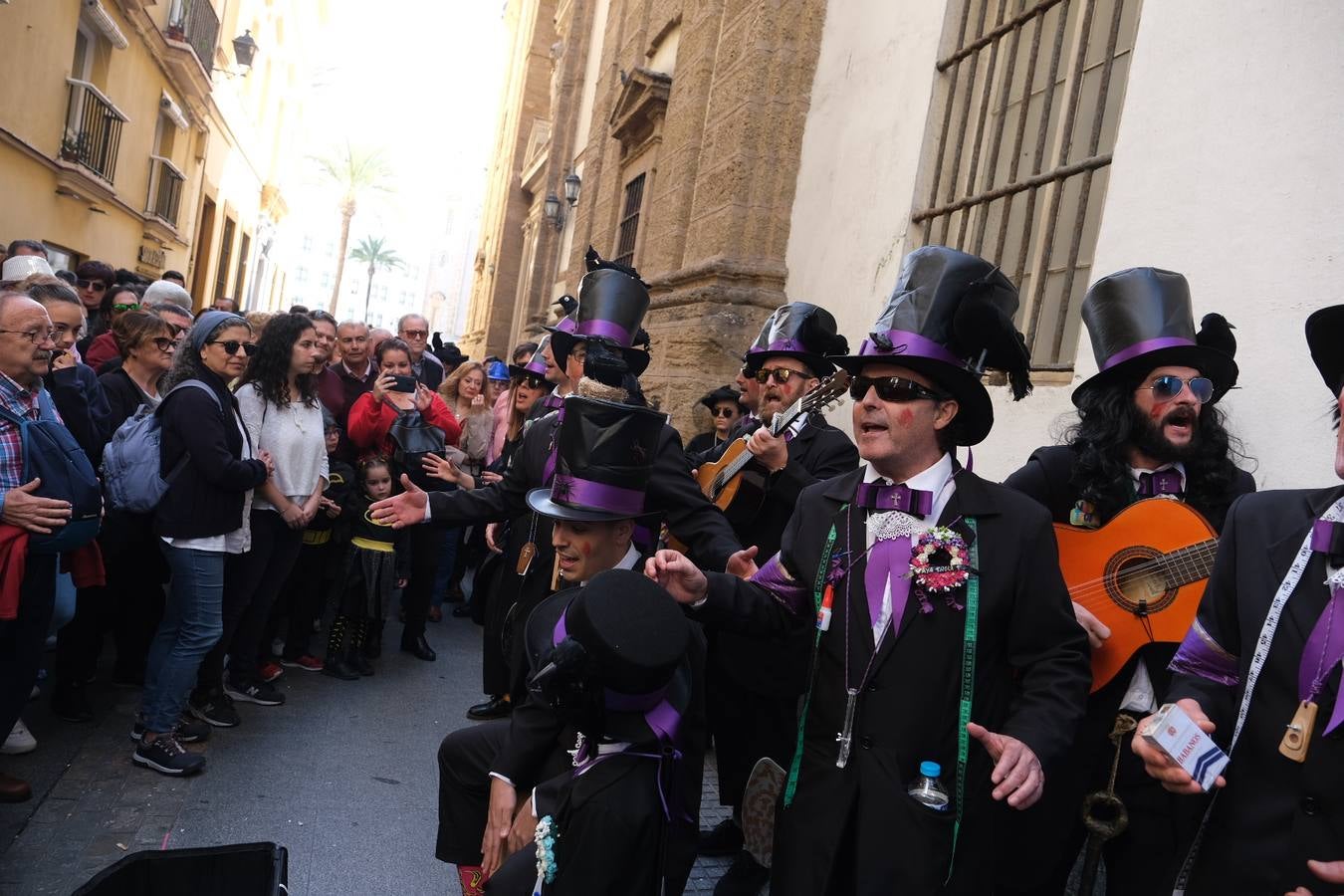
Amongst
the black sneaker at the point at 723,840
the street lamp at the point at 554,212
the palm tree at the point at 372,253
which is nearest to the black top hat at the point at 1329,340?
the black sneaker at the point at 723,840

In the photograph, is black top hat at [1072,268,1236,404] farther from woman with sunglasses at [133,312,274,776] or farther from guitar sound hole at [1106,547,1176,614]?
woman with sunglasses at [133,312,274,776]

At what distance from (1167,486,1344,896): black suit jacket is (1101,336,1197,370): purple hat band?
1.12 metres

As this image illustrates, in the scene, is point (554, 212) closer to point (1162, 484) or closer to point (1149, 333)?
point (1149, 333)

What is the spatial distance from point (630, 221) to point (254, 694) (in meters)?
10.00

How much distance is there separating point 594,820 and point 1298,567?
168cm

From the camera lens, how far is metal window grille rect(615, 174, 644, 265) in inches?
542

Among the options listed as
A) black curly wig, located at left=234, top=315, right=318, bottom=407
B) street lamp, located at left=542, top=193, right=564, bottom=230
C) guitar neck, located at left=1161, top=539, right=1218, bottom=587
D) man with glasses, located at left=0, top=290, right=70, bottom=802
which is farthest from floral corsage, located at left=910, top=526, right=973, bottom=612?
street lamp, located at left=542, top=193, right=564, bottom=230

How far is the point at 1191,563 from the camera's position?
290 centimetres

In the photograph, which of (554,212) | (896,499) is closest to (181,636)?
(896,499)

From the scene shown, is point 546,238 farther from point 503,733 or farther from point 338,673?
point 503,733

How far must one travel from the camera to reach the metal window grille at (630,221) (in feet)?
45.2

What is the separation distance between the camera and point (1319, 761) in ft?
6.26

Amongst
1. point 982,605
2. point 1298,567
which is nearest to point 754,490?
point 982,605

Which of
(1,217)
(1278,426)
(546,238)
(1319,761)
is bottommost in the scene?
(1319,761)
